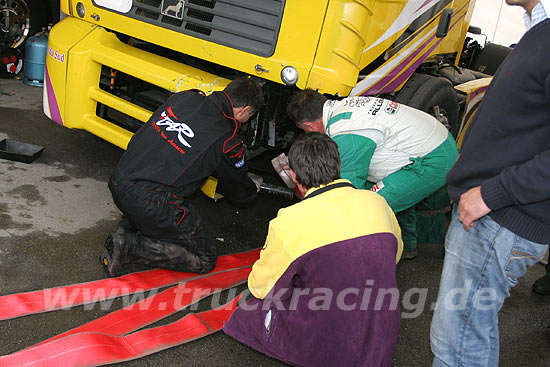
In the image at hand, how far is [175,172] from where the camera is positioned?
2.96m

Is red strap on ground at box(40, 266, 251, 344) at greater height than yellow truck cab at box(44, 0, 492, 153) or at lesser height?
lesser

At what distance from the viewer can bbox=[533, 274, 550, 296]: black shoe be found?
399 cm

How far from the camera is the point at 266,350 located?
2.30 meters

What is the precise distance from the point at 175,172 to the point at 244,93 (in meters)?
0.67

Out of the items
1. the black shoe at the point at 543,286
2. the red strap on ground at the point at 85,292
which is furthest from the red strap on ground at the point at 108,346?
the black shoe at the point at 543,286

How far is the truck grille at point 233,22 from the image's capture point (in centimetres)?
332

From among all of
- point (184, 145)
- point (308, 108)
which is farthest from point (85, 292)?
point (308, 108)

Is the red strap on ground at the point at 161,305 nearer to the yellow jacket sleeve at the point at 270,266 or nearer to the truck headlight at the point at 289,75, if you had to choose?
the yellow jacket sleeve at the point at 270,266

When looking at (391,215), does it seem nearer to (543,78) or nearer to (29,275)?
(543,78)

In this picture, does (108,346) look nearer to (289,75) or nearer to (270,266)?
(270,266)

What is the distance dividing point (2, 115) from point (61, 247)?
2532mm

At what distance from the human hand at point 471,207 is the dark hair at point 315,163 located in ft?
1.88

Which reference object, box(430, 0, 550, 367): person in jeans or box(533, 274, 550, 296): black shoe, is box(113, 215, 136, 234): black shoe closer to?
box(430, 0, 550, 367): person in jeans

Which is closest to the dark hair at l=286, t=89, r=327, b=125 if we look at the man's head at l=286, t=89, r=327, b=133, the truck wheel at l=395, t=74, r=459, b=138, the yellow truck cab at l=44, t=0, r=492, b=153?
the man's head at l=286, t=89, r=327, b=133
